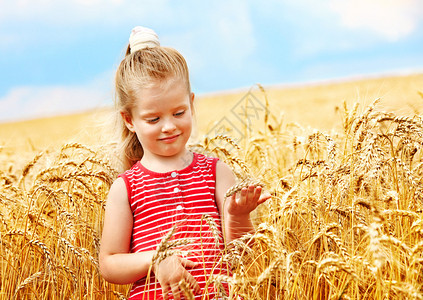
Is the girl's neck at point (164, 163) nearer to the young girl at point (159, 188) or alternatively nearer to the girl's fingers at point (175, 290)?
the young girl at point (159, 188)

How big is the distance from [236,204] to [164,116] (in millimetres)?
425

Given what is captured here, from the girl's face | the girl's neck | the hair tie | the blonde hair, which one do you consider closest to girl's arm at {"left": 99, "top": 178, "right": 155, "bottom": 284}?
the girl's neck

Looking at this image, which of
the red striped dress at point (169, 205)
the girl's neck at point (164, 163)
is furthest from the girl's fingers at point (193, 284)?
the girl's neck at point (164, 163)

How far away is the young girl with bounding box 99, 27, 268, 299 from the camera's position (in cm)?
180

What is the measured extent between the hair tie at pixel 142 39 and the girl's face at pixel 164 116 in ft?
0.88

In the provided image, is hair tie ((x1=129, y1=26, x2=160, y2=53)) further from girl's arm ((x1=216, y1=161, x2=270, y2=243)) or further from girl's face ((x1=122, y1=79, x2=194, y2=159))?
girl's arm ((x1=216, y1=161, x2=270, y2=243))

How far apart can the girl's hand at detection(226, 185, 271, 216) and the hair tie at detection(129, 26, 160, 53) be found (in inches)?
29.8

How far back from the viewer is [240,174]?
250 cm

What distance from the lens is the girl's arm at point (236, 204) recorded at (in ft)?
5.43

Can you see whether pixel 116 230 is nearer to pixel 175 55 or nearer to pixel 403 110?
pixel 175 55

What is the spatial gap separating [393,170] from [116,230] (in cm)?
113

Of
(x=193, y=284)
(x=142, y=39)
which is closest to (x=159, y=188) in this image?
(x=193, y=284)

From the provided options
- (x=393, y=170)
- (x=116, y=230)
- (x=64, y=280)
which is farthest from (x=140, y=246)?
(x=393, y=170)

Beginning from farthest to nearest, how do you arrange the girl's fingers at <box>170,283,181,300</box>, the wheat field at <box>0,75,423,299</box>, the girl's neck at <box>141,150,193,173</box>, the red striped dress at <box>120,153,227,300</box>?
the girl's neck at <box>141,150,193,173</box>, the red striped dress at <box>120,153,227,300</box>, the wheat field at <box>0,75,423,299</box>, the girl's fingers at <box>170,283,181,300</box>
